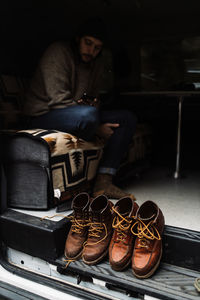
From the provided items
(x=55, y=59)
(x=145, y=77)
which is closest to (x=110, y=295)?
(x=55, y=59)

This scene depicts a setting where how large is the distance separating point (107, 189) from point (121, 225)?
0.58 meters

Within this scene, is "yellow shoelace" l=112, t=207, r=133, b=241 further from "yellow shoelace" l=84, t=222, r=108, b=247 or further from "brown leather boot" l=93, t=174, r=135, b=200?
"brown leather boot" l=93, t=174, r=135, b=200

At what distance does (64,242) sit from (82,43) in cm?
132

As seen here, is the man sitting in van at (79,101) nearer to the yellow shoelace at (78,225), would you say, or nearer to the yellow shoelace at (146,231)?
the yellow shoelace at (78,225)

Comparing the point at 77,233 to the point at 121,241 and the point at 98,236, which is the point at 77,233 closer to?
the point at 98,236

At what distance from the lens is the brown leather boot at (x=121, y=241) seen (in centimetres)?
123

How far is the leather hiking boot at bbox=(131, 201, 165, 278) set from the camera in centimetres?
118

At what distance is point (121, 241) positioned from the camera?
4.18 feet

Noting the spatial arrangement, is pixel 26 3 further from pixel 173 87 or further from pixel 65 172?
pixel 173 87

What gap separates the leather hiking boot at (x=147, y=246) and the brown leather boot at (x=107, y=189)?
21.5 inches

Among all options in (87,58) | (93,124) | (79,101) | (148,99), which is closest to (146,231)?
(93,124)

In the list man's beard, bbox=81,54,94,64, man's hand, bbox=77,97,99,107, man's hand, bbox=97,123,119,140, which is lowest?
man's hand, bbox=97,123,119,140

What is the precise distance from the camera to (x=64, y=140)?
1621 mm

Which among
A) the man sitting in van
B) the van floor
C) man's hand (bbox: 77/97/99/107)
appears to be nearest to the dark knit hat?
the man sitting in van
